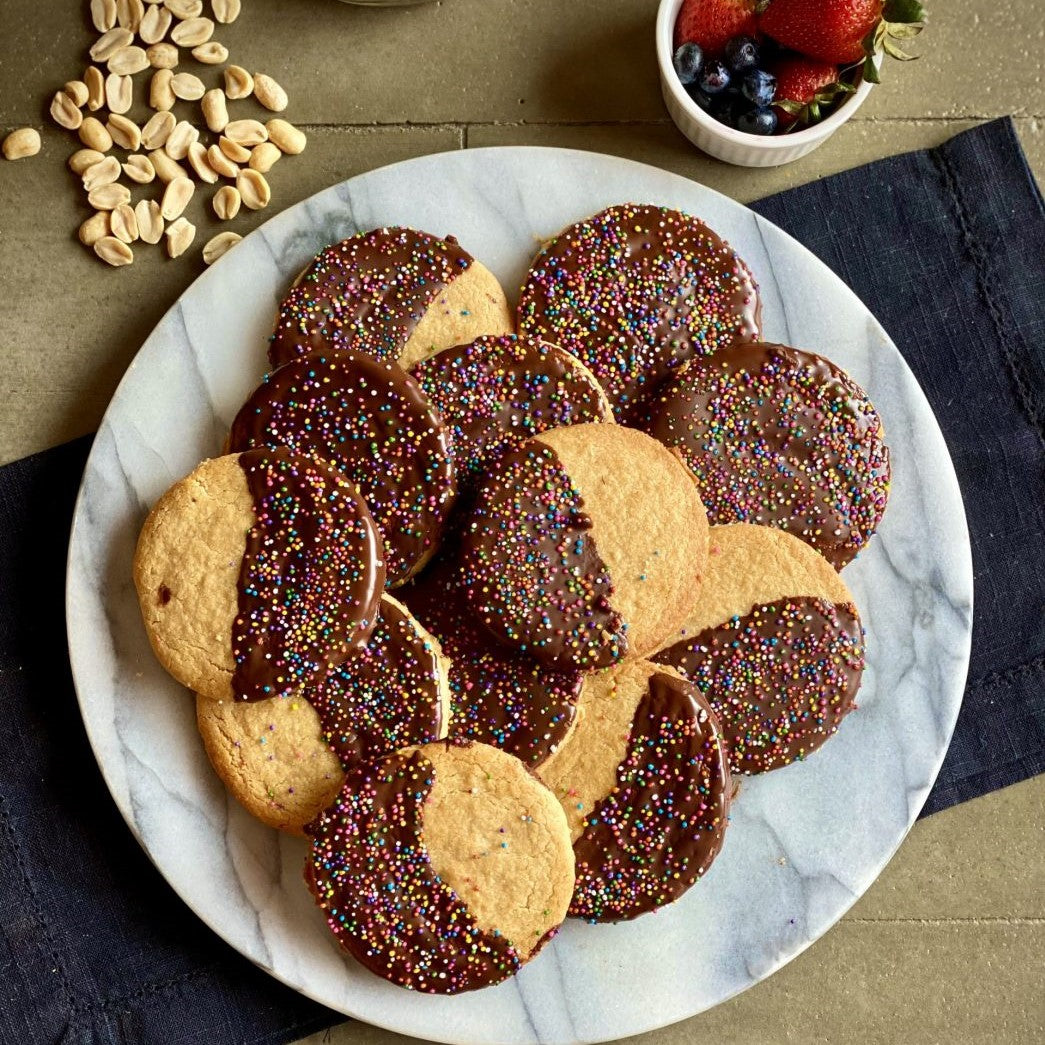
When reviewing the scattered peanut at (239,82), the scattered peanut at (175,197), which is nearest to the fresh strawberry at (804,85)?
the scattered peanut at (239,82)

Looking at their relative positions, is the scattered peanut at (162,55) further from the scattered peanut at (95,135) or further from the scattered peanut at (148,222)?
the scattered peanut at (148,222)

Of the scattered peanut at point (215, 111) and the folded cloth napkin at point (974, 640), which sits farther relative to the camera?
the scattered peanut at point (215, 111)

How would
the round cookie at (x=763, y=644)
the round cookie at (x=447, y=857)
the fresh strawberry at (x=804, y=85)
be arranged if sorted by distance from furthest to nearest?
the fresh strawberry at (x=804, y=85) < the round cookie at (x=763, y=644) < the round cookie at (x=447, y=857)

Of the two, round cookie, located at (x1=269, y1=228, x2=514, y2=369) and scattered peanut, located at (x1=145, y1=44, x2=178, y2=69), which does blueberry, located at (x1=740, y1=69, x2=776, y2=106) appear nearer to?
round cookie, located at (x1=269, y1=228, x2=514, y2=369)

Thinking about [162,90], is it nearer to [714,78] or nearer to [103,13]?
[103,13]

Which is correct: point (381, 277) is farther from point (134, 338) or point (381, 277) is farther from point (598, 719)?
point (598, 719)

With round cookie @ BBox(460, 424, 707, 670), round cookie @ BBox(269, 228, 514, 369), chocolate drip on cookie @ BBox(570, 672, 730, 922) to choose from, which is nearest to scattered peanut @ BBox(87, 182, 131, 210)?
round cookie @ BBox(269, 228, 514, 369)

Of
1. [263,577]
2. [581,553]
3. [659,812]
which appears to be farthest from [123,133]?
[659,812]
